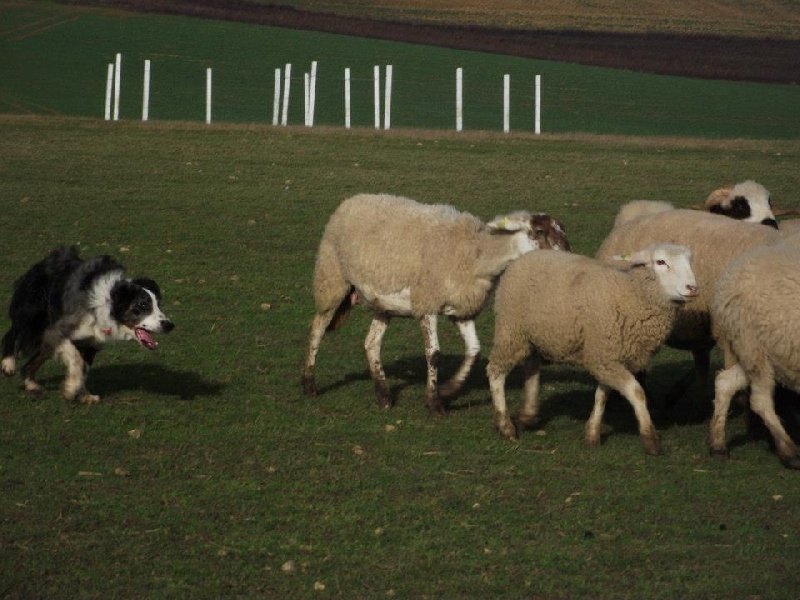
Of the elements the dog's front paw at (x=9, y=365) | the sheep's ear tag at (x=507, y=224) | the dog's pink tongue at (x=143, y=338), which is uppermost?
the sheep's ear tag at (x=507, y=224)

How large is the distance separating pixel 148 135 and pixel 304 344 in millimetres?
19265

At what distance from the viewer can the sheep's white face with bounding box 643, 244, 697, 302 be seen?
9.95 meters

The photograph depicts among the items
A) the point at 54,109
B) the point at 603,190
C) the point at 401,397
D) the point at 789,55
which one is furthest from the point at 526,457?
the point at 789,55

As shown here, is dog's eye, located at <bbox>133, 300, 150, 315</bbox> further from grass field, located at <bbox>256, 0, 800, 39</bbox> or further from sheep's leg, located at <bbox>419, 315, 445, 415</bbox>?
grass field, located at <bbox>256, 0, 800, 39</bbox>

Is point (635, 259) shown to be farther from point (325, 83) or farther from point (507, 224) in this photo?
point (325, 83)

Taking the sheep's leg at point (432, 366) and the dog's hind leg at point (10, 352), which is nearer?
the sheep's leg at point (432, 366)

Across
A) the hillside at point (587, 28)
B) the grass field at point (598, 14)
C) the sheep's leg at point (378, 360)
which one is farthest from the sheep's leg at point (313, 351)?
the grass field at point (598, 14)

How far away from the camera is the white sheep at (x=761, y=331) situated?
9.55 meters

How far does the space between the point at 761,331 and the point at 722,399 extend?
73 cm

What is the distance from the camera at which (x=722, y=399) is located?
10141 millimetres

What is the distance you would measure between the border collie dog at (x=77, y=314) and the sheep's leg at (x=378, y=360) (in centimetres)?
174

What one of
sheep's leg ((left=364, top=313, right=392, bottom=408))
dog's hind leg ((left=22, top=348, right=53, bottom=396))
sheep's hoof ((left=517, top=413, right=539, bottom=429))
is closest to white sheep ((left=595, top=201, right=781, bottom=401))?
sheep's hoof ((left=517, top=413, right=539, bottom=429))

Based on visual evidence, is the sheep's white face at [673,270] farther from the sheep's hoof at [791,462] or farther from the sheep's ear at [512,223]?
the sheep's ear at [512,223]

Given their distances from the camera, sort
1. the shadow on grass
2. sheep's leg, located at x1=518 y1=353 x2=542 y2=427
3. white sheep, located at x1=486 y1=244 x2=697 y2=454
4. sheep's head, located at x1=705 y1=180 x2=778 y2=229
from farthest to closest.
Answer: sheep's head, located at x1=705 y1=180 x2=778 y2=229
the shadow on grass
sheep's leg, located at x1=518 y1=353 x2=542 y2=427
white sheep, located at x1=486 y1=244 x2=697 y2=454
